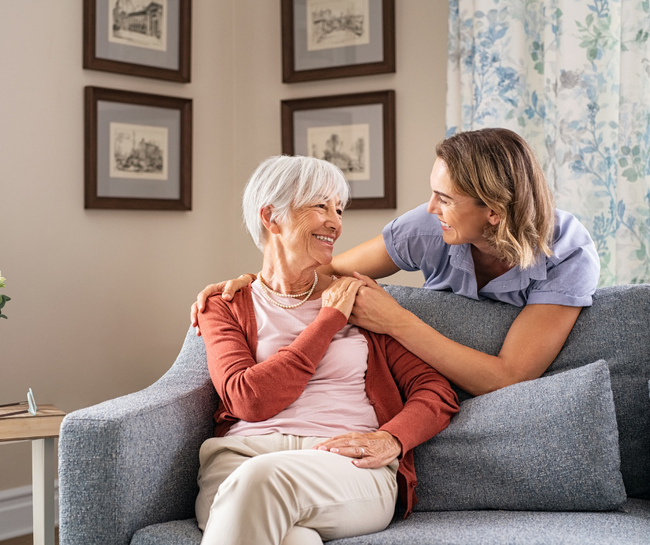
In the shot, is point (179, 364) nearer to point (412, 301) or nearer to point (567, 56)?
point (412, 301)

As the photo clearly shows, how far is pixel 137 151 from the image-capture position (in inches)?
108

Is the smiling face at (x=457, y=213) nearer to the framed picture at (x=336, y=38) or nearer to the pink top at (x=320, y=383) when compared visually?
the pink top at (x=320, y=383)

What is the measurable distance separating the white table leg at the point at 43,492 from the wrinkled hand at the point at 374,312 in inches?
35.7

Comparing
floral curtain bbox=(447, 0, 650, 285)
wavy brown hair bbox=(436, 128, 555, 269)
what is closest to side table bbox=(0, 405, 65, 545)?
wavy brown hair bbox=(436, 128, 555, 269)

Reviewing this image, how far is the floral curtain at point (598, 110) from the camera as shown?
2.15 m

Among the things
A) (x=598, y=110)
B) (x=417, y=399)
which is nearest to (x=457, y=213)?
(x=417, y=399)

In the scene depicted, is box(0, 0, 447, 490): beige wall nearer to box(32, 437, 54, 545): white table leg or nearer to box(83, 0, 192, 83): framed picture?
box(83, 0, 192, 83): framed picture

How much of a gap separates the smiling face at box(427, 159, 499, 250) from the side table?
1.18 metres

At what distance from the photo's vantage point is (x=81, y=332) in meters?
2.62

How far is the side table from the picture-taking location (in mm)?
1757

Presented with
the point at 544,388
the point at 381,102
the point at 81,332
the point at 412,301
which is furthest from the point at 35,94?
the point at 544,388

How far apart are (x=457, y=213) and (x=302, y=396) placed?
578mm

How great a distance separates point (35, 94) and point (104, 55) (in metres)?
0.32

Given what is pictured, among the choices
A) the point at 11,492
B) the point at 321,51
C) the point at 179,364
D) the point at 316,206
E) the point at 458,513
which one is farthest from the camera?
the point at 321,51
